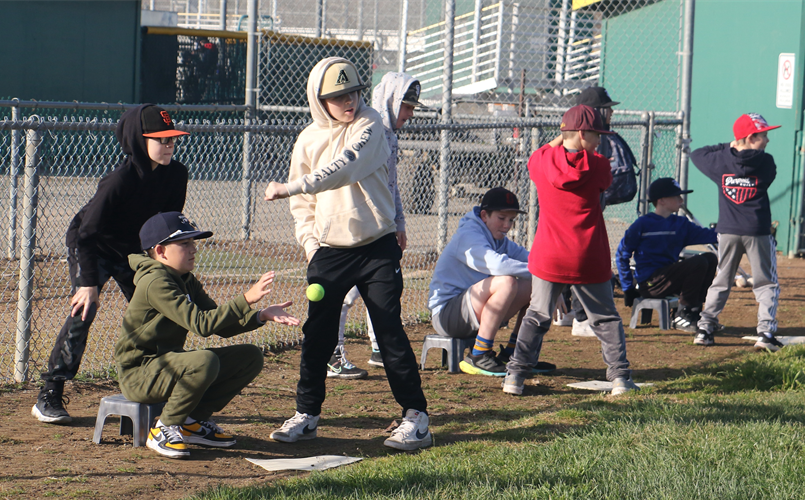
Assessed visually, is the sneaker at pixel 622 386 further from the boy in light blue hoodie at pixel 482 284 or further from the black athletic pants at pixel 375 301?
the black athletic pants at pixel 375 301

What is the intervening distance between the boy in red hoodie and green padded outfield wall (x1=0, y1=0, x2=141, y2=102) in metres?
14.2

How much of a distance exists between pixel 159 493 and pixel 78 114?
14.0 metres

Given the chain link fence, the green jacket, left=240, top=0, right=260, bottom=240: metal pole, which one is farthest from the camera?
left=240, top=0, right=260, bottom=240: metal pole

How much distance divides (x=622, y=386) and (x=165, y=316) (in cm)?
283

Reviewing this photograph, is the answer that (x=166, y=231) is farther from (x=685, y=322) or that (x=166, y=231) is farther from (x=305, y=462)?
(x=685, y=322)

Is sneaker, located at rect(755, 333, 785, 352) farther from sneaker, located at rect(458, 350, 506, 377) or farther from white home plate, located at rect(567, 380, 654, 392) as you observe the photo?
sneaker, located at rect(458, 350, 506, 377)

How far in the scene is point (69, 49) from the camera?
1694 cm

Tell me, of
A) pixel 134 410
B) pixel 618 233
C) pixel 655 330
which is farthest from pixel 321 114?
pixel 618 233

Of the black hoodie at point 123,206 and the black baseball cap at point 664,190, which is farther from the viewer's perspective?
the black baseball cap at point 664,190

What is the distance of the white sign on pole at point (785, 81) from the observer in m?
11.7

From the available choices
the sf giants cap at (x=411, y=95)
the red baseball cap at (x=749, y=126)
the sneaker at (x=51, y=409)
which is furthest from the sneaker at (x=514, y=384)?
the red baseball cap at (x=749, y=126)

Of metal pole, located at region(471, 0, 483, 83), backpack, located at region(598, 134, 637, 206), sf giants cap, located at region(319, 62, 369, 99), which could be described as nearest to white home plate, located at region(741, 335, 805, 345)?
backpack, located at region(598, 134, 637, 206)

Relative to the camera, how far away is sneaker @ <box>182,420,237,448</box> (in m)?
3.99

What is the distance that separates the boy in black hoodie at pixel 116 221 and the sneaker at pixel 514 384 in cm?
227
